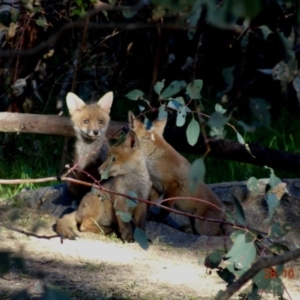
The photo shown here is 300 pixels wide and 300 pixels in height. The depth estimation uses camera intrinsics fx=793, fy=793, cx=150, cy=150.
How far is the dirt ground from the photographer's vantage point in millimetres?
4414

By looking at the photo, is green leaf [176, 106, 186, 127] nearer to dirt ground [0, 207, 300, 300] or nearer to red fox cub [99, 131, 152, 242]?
dirt ground [0, 207, 300, 300]

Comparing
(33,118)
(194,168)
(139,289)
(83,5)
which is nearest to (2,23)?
(83,5)

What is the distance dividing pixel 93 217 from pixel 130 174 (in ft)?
1.44

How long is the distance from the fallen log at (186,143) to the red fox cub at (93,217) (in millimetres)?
874

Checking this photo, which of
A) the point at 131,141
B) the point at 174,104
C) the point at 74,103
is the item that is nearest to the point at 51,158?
the point at 74,103

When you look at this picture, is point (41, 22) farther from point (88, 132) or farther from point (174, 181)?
point (174, 181)

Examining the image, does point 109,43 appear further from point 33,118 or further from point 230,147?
point 230,147

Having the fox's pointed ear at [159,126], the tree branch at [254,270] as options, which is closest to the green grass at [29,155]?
the fox's pointed ear at [159,126]

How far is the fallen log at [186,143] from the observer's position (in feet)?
20.5

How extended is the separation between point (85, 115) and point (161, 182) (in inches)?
41.6

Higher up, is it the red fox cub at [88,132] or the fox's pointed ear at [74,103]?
the fox's pointed ear at [74,103]

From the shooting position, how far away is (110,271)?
4.84 meters

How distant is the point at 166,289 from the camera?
14.8 feet

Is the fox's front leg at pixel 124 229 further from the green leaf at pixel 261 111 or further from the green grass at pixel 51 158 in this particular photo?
the green leaf at pixel 261 111
